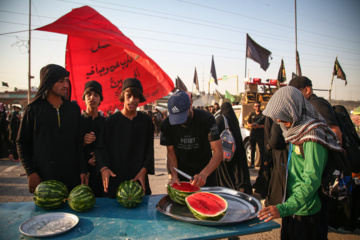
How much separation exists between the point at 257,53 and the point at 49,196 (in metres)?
18.0

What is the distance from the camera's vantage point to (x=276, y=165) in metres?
4.05

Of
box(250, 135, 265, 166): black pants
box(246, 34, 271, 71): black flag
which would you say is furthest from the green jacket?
box(246, 34, 271, 71): black flag

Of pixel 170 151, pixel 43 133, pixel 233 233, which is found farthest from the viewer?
pixel 170 151

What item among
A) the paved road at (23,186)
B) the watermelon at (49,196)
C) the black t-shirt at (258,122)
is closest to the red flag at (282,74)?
the black t-shirt at (258,122)

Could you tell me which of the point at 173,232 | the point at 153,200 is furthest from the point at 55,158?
the point at 173,232

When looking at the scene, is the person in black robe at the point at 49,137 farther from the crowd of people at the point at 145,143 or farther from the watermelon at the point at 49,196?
the watermelon at the point at 49,196

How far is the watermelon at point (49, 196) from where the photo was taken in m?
2.16

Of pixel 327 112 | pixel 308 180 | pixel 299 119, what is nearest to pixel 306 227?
pixel 308 180

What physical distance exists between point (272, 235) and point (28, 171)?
3993 mm

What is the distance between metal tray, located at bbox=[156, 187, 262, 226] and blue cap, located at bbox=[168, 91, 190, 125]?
3.14ft

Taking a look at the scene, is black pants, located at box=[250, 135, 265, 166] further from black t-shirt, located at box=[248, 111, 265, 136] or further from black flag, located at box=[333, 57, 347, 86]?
black flag, located at box=[333, 57, 347, 86]

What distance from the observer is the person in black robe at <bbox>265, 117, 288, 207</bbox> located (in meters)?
3.78

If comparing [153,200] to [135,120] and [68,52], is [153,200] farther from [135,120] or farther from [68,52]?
[68,52]

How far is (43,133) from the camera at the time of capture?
2686mm
